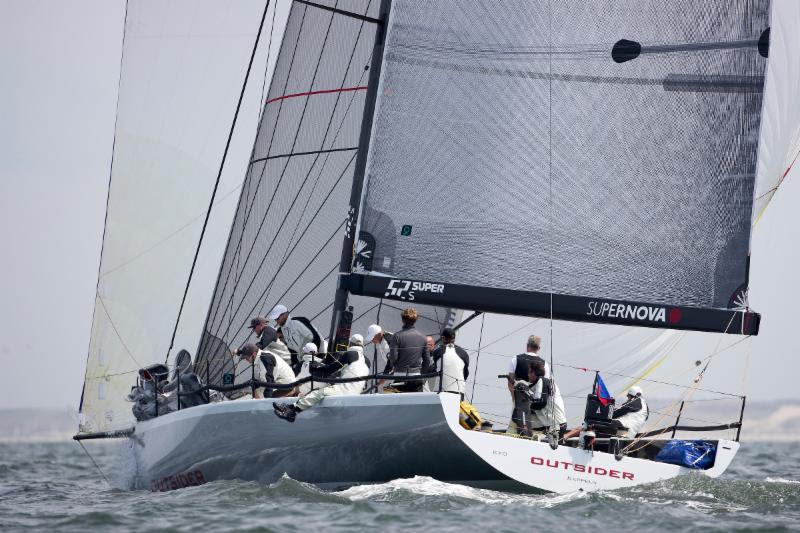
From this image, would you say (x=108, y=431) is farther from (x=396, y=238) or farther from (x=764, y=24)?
(x=764, y=24)

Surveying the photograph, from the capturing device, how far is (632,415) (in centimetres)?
1256

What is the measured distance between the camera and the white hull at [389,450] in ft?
35.4

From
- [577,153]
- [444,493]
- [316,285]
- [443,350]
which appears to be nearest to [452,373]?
[443,350]

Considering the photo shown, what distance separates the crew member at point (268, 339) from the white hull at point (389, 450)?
0.86m

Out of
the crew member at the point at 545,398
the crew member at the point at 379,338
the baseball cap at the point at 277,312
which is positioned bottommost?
the crew member at the point at 545,398

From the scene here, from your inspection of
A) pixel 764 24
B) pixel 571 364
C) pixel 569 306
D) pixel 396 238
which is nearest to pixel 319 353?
pixel 396 238

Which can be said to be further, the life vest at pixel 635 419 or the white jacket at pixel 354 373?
the life vest at pixel 635 419

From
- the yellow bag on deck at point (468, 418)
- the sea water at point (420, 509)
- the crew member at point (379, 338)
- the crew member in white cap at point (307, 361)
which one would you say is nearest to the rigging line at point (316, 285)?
the crew member in white cap at point (307, 361)

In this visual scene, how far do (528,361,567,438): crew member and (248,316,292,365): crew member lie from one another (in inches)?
98.3

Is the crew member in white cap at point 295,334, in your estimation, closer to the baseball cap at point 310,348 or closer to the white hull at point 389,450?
the baseball cap at point 310,348

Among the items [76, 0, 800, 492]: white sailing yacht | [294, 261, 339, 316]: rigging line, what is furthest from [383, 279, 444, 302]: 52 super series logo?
[294, 261, 339, 316]: rigging line

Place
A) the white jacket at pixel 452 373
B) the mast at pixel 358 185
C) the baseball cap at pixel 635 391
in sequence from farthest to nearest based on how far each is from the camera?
the baseball cap at pixel 635 391 < the mast at pixel 358 185 < the white jacket at pixel 452 373

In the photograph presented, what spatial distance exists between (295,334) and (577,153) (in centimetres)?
325

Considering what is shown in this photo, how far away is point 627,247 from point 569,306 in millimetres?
802
